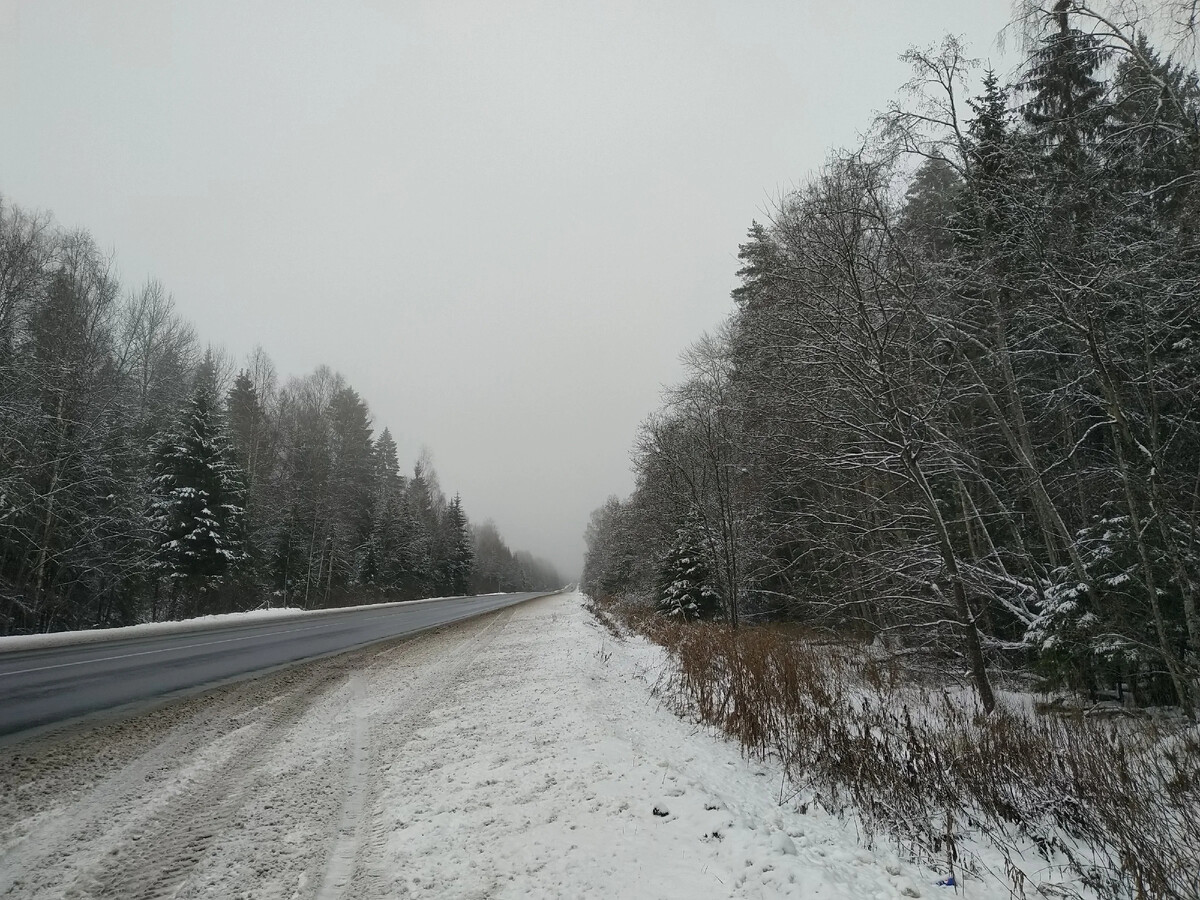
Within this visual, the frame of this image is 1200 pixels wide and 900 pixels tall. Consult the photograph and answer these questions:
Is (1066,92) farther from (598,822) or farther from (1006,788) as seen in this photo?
(598,822)

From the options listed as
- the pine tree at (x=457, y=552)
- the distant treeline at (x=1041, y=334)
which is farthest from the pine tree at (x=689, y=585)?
the pine tree at (x=457, y=552)

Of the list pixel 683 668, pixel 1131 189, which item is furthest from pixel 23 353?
pixel 1131 189

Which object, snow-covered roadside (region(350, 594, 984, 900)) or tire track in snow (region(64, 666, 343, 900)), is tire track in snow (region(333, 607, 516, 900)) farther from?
tire track in snow (region(64, 666, 343, 900))

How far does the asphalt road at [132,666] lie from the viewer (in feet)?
19.7

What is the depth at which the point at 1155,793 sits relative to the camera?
414 centimetres

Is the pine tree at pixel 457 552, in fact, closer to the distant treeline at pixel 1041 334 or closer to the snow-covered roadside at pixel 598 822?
the distant treeline at pixel 1041 334

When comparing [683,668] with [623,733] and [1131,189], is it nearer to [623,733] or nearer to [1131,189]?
[623,733]

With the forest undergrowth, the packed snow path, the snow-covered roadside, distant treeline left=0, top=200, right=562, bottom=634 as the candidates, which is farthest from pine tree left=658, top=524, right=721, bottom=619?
distant treeline left=0, top=200, right=562, bottom=634

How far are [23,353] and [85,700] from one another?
537 inches

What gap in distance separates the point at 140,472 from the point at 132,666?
1443 cm

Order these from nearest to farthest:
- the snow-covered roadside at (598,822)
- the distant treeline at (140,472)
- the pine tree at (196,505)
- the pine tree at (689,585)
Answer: the snow-covered roadside at (598,822) < the distant treeline at (140,472) < the pine tree at (689,585) < the pine tree at (196,505)

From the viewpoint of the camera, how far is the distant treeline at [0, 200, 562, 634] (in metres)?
15.0

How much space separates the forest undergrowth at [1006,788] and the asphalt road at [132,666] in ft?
21.8

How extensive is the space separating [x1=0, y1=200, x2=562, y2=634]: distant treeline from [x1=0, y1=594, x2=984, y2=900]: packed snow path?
12924mm
